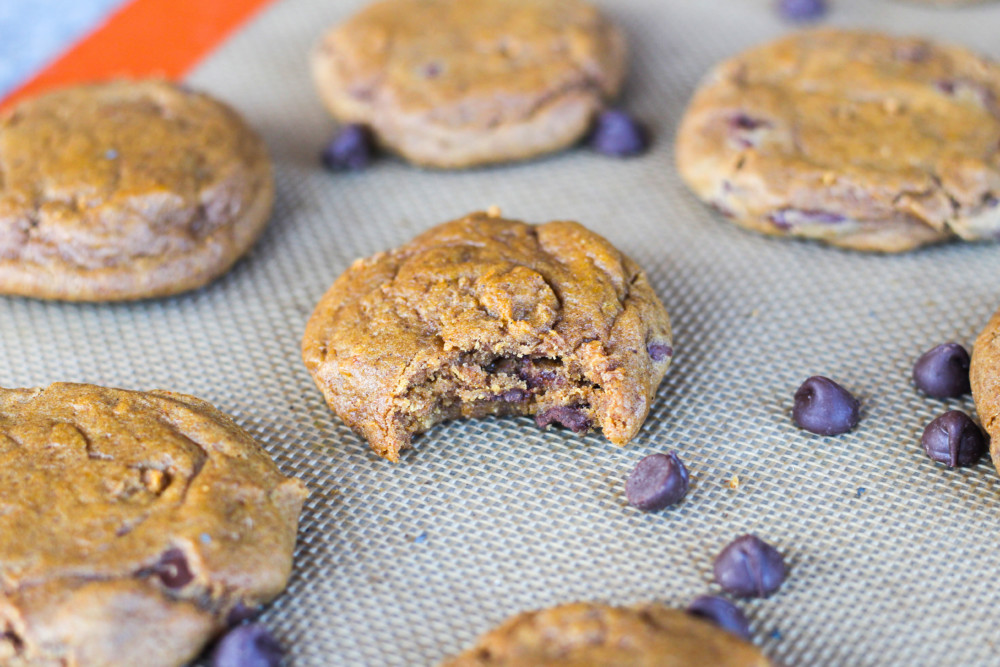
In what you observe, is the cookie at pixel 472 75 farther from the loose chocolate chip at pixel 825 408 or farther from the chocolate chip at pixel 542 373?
the loose chocolate chip at pixel 825 408

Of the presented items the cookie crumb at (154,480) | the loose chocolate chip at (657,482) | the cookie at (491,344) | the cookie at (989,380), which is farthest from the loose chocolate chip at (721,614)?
the cookie crumb at (154,480)

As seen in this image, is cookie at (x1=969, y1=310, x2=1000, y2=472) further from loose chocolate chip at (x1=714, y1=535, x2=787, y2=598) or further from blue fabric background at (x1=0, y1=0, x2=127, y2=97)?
blue fabric background at (x1=0, y1=0, x2=127, y2=97)

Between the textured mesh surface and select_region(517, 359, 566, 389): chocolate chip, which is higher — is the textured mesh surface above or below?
below

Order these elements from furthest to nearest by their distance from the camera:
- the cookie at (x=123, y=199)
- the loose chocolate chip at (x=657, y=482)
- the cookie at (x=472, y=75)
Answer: the cookie at (x=472, y=75) → the cookie at (x=123, y=199) → the loose chocolate chip at (x=657, y=482)

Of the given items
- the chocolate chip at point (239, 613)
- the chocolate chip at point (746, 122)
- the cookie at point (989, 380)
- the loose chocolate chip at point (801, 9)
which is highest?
the loose chocolate chip at point (801, 9)

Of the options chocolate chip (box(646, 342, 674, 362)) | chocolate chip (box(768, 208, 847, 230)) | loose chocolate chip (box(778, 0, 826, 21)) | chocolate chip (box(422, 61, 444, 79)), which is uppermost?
loose chocolate chip (box(778, 0, 826, 21))

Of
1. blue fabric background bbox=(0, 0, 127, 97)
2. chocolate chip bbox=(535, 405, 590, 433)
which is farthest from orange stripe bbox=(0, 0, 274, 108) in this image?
chocolate chip bbox=(535, 405, 590, 433)

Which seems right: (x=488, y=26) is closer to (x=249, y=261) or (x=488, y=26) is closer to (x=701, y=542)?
(x=249, y=261)

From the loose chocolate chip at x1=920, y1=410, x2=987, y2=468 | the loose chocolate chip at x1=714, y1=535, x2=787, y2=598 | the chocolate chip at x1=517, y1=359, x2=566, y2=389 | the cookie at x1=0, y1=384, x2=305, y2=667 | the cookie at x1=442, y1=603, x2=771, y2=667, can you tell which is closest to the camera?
the cookie at x1=442, y1=603, x2=771, y2=667
